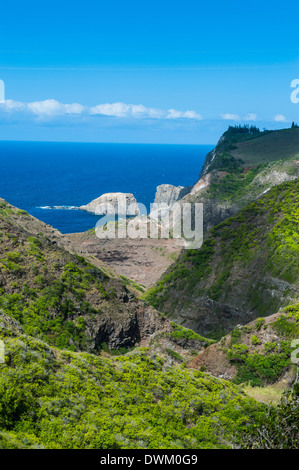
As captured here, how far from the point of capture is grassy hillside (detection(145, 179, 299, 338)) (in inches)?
2125

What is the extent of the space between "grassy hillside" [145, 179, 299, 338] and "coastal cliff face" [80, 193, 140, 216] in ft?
275

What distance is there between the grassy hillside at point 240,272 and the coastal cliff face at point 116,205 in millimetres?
83749

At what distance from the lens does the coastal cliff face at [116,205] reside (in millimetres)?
154750

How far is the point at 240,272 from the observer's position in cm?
5894

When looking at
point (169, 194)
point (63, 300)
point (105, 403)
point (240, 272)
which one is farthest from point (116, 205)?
point (105, 403)

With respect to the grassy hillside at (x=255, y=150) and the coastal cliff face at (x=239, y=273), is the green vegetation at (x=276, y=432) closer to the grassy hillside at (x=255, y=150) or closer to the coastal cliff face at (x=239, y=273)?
the coastal cliff face at (x=239, y=273)

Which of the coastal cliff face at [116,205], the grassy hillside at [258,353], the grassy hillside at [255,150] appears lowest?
the grassy hillside at [258,353]

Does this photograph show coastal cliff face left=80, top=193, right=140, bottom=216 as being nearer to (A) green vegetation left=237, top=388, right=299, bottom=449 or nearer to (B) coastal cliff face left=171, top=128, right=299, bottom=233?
(B) coastal cliff face left=171, top=128, right=299, bottom=233

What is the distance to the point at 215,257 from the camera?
213 ft

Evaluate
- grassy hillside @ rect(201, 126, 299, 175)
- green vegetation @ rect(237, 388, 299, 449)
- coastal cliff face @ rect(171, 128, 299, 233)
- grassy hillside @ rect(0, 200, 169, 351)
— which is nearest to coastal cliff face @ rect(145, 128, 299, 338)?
grassy hillside @ rect(0, 200, 169, 351)

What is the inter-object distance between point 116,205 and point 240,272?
103m

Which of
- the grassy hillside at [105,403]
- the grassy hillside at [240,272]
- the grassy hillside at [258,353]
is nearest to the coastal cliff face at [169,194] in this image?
the grassy hillside at [240,272]
